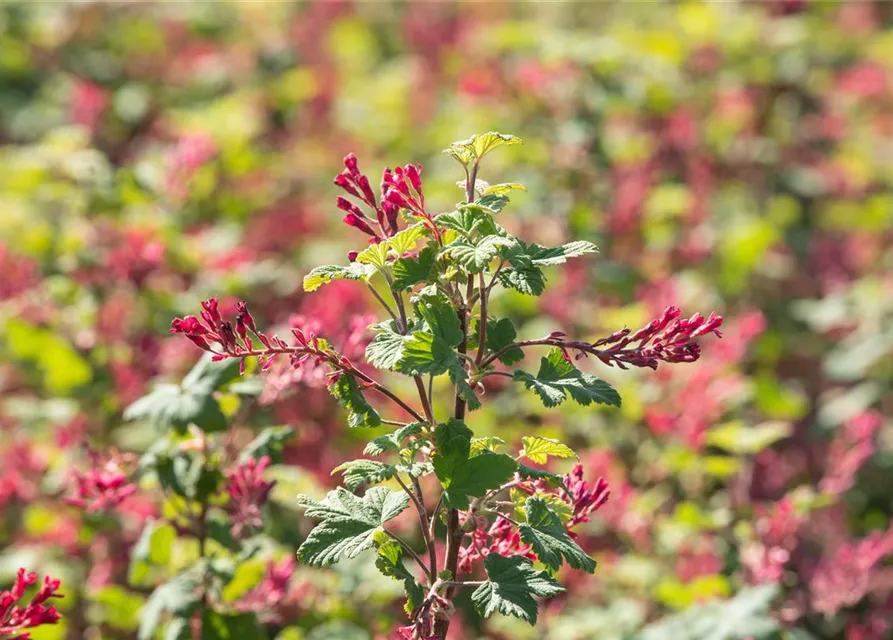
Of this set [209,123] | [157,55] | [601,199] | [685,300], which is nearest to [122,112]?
[209,123]

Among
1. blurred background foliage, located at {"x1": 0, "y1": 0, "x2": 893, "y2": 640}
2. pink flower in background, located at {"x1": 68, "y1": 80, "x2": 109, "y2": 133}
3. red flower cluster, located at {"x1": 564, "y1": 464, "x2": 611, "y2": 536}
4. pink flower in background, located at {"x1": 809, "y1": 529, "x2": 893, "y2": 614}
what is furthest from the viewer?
pink flower in background, located at {"x1": 68, "y1": 80, "x2": 109, "y2": 133}

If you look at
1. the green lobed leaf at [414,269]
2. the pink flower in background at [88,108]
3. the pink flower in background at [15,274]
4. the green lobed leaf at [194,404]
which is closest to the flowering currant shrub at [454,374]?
the green lobed leaf at [414,269]

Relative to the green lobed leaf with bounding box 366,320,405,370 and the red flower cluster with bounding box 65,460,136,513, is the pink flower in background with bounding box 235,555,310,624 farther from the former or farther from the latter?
the green lobed leaf with bounding box 366,320,405,370

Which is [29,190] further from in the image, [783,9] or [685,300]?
[783,9]

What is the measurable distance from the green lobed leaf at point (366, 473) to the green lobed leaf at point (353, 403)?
7cm

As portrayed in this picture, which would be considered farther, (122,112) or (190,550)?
(122,112)

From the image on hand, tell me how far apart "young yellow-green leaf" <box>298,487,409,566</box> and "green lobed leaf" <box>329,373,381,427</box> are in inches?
5.7

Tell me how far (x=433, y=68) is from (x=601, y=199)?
6.94 ft

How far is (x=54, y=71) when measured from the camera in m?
5.71

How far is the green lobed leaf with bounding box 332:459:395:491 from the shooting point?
5.13ft

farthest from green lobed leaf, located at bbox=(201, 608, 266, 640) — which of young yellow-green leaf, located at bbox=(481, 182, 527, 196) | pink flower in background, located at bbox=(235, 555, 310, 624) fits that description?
young yellow-green leaf, located at bbox=(481, 182, 527, 196)

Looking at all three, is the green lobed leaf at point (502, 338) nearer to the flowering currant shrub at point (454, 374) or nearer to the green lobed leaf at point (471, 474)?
the flowering currant shrub at point (454, 374)

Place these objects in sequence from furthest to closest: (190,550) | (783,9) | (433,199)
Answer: (783,9)
(433,199)
(190,550)

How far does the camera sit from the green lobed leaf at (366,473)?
1.56 metres
